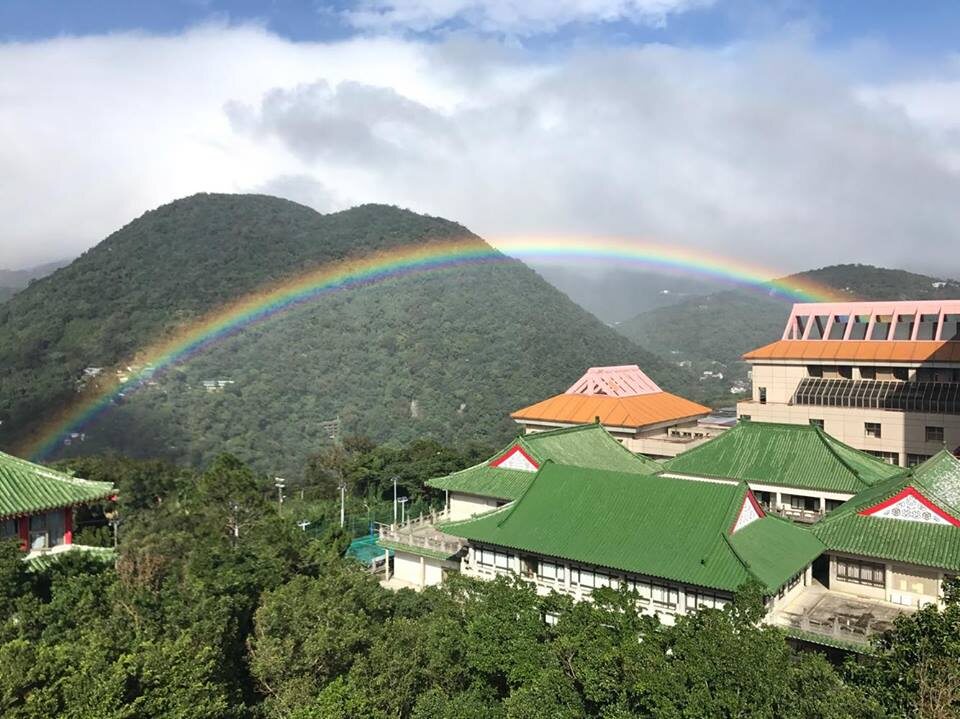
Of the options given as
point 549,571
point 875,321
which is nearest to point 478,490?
point 549,571

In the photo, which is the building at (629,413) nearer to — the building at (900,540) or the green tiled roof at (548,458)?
the green tiled roof at (548,458)

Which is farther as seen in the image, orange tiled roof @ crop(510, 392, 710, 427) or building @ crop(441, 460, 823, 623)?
orange tiled roof @ crop(510, 392, 710, 427)

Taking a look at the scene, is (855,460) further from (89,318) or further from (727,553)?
(89,318)

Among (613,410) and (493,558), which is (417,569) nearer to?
(493,558)

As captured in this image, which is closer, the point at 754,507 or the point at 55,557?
the point at 55,557

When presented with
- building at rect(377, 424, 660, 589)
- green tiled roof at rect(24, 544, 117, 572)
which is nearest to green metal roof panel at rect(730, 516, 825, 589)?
building at rect(377, 424, 660, 589)

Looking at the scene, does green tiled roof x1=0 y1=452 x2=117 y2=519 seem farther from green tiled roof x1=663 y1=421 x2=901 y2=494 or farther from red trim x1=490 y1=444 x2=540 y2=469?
green tiled roof x1=663 y1=421 x2=901 y2=494
